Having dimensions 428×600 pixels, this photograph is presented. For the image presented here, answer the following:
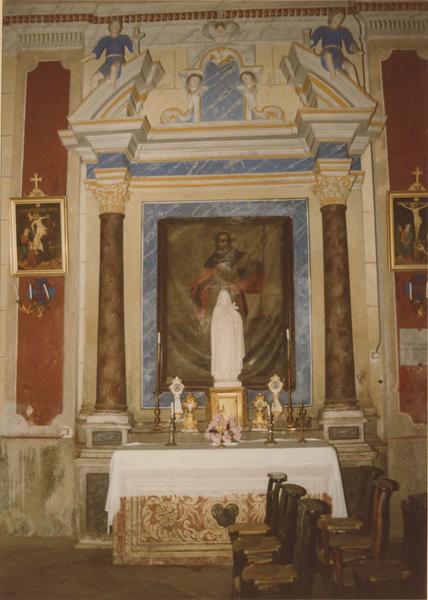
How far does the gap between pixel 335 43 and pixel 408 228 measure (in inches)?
93.1

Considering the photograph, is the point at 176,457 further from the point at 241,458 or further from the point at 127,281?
the point at 127,281

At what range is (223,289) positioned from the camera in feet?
23.6

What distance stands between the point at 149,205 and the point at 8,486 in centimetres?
368

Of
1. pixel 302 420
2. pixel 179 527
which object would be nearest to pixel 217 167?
pixel 302 420

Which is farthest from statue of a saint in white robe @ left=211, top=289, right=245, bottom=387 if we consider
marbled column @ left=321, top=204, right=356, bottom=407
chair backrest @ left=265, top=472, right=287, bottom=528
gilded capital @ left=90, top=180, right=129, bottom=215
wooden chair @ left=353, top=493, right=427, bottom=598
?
wooden chair @ left=353, top=493, right=427, bottom=598

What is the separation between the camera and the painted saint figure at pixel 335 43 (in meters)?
7.16

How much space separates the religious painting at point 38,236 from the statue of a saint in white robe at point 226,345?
1985 millimetres

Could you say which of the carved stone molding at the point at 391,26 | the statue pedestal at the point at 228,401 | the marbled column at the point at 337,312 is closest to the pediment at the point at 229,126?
the marbled column at the point at 337,312

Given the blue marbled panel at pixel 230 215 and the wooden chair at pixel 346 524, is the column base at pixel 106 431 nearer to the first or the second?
the blue marbled panel at pixel 230 215

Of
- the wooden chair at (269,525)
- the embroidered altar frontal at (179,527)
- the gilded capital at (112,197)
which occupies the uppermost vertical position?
the gilded capital at (112,197)

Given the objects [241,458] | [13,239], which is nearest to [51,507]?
[241,458]

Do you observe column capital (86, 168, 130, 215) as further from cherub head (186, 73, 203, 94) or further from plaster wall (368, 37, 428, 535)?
plaster wall (368, 37, 428, 535)

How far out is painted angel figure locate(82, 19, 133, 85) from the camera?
727 cm

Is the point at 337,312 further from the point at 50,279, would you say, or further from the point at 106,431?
the point at 50,279
